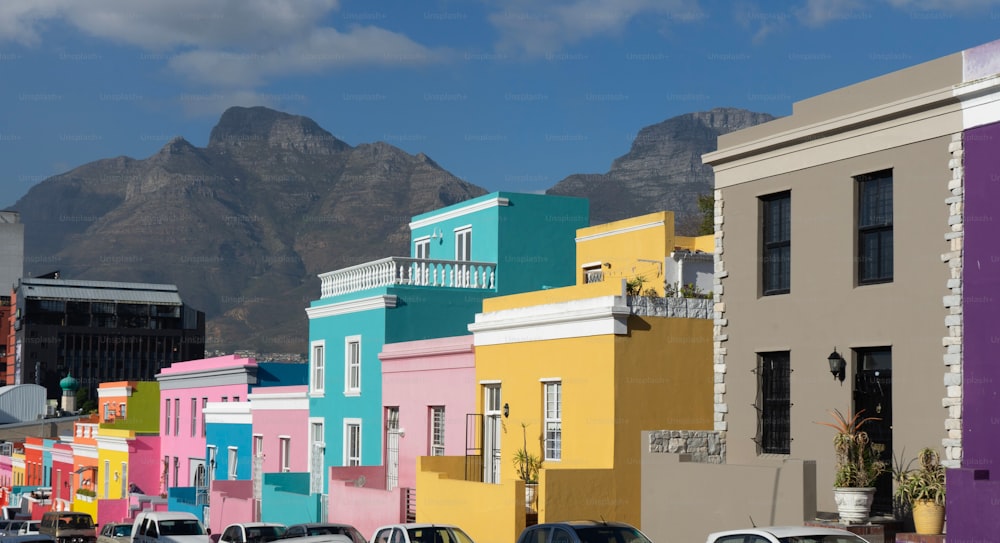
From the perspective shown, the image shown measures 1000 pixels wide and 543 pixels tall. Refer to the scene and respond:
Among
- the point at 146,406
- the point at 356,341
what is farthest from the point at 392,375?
the point at 146,406

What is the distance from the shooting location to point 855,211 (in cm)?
2116

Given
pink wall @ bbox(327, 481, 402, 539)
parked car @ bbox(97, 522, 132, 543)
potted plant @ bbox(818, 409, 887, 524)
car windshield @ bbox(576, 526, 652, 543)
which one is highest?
potted plant @ bbox(818, 409, 887, 524)

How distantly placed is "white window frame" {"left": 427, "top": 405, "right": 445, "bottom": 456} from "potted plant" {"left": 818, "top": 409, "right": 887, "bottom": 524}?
A: 1226 cm

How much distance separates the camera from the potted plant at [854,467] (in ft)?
62.4

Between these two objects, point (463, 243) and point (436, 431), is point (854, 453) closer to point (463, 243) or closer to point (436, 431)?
point (436, 431)

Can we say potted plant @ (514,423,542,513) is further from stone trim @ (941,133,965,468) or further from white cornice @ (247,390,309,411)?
white cornice @ (247,390,309,411)

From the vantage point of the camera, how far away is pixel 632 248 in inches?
1374

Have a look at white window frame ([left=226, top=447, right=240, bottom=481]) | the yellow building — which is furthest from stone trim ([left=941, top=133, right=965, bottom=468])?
white window frame ([left=226, top=447, right=240, bottom=481])

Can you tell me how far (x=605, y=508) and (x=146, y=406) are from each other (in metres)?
43.1

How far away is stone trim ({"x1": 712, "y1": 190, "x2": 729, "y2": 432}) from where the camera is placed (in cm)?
2381

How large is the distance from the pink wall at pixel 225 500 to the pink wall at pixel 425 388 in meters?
9.39

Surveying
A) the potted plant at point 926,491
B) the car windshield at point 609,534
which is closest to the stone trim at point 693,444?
the car windshield at point 609,534

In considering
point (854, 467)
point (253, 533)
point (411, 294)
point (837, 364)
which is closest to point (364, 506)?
point (253, 533)

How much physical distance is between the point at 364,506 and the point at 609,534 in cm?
1346
